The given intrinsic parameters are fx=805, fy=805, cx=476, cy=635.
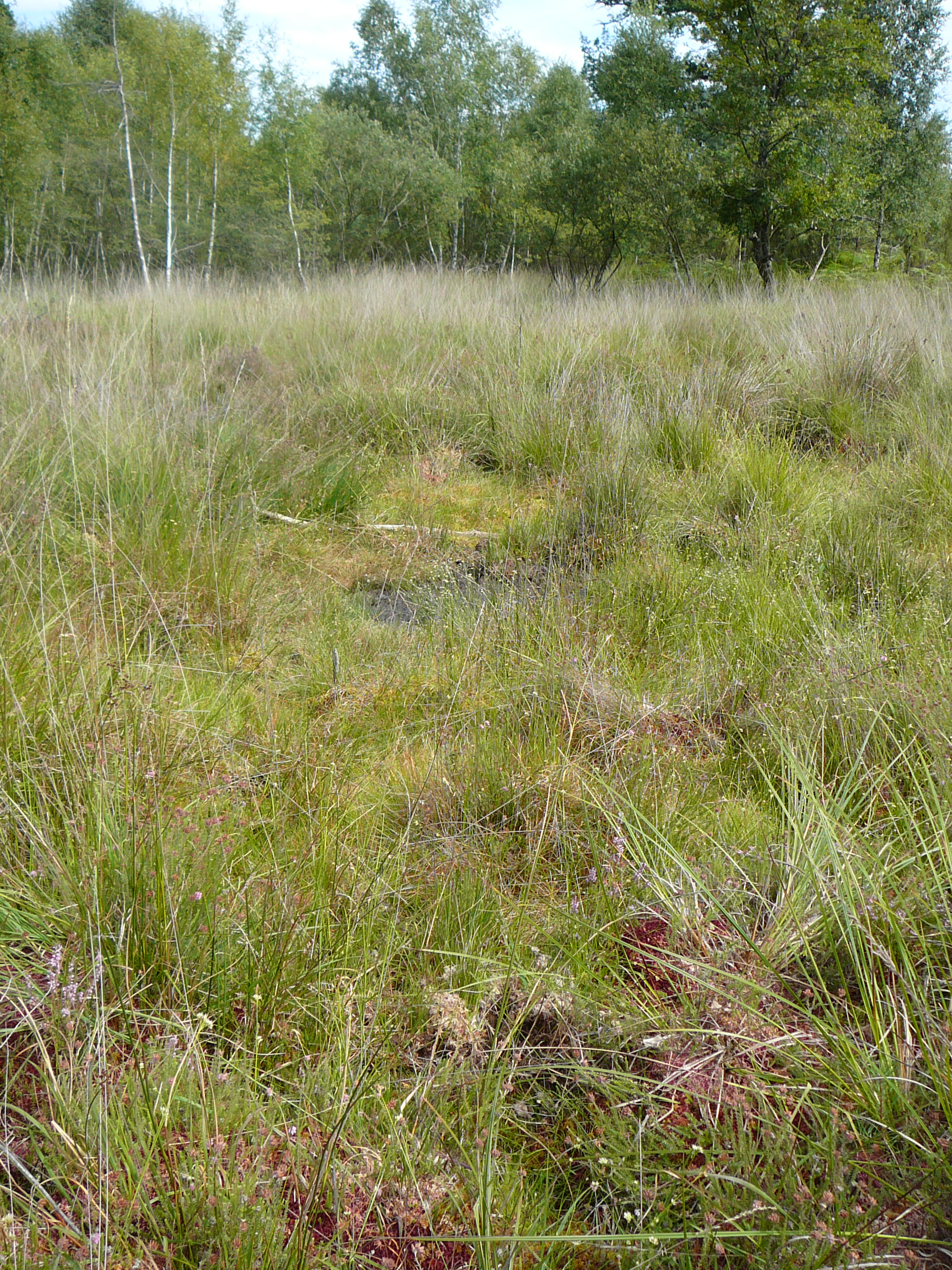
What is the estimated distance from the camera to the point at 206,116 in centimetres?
2364

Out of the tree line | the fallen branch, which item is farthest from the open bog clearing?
the tree line

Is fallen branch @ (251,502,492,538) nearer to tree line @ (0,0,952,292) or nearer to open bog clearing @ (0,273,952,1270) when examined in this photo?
open bog clearing @ (0,273,952,1270)

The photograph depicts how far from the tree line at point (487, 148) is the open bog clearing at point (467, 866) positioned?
5.44 m

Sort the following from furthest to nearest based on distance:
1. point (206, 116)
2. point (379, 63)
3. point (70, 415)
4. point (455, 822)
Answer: point (379, 63)
point (206, 116)
point (70, 415)
point (455, 822)

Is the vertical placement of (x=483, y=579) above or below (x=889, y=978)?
above

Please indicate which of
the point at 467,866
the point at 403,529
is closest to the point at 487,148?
the point at 403,529

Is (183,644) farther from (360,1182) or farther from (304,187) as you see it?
(304,187)

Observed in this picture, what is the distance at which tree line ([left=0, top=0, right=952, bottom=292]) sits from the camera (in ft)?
35.5

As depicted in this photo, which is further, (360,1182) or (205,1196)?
(360,1182)

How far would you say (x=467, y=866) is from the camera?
1690 mm

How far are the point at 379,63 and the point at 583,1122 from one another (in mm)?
38905

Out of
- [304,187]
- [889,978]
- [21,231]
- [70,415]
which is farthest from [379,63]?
[889,978]

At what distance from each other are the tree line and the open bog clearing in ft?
17.8

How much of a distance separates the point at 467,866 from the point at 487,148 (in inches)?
1045
